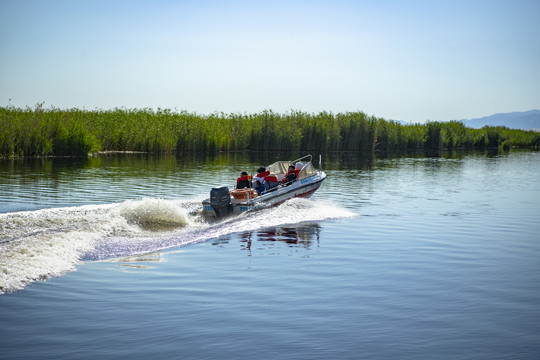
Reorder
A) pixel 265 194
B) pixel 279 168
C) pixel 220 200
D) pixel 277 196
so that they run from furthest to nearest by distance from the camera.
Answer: pixel 279 168 → pixel 277 196 → pixel 265 194 → pixel 220 200

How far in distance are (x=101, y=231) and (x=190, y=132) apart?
39.7 m

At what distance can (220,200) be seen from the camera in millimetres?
17047

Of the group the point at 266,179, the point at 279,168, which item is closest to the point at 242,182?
the point at 266,179

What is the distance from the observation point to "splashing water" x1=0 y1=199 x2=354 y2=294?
33.9 feet

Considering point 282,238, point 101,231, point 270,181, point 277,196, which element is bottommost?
point 282,238

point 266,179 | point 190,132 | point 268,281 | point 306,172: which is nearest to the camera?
point 268,281

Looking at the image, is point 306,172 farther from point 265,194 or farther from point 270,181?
point 265,194

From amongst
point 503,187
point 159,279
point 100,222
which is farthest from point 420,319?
point 503,187

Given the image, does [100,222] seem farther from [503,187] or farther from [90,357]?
[503,187]

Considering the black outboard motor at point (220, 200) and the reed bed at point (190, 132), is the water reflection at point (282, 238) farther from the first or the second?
the reed bed at point (190, 132)

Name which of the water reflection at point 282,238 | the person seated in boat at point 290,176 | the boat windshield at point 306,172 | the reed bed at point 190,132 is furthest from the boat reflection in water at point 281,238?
the reed bed at point 190,132

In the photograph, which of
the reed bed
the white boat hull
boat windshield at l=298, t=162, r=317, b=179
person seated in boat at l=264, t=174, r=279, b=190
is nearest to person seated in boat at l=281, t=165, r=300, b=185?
the white boat hull

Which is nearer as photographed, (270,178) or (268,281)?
(268,281)

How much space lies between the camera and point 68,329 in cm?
761
